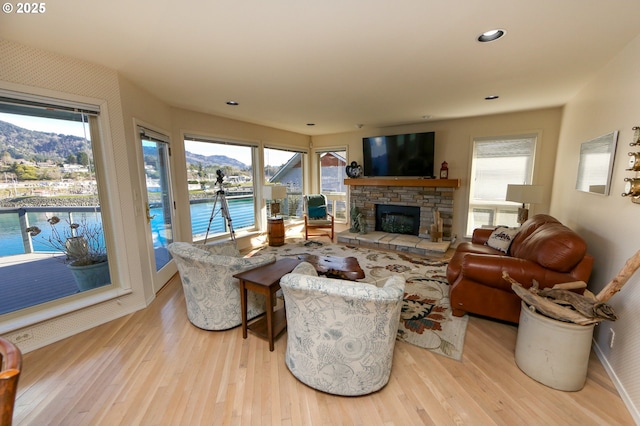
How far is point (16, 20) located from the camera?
1662 millimetres

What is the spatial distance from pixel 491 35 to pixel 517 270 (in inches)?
72.1

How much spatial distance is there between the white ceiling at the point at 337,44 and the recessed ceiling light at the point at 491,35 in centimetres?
6

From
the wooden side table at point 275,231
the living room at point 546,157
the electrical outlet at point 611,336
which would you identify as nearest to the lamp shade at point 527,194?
the living room at point 546,157

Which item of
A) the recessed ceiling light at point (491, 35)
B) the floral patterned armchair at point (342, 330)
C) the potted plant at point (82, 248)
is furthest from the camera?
the potted plant at point (82, 248)

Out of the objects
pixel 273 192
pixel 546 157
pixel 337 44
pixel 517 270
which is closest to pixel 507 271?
pixel 517 270

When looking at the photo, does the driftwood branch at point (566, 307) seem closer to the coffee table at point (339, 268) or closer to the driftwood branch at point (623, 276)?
the driftwood branch at point (623, 276)

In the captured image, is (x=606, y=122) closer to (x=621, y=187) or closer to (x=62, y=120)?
(x=621, y=187)

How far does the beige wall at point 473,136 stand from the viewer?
4.08 meters

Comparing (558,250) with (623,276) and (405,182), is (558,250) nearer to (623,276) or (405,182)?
(623,276)

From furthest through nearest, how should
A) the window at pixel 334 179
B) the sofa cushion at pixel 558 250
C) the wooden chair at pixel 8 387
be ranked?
the window at pixel 334 179, the sofa cushion at pixel 558 250, the wooden chair at pixel 8 387

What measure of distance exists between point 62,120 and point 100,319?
188cm

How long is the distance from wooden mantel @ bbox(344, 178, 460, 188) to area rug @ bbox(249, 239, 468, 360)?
136 centimetres

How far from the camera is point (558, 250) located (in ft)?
6.64

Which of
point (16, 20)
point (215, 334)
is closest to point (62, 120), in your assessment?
point (16, 20)
